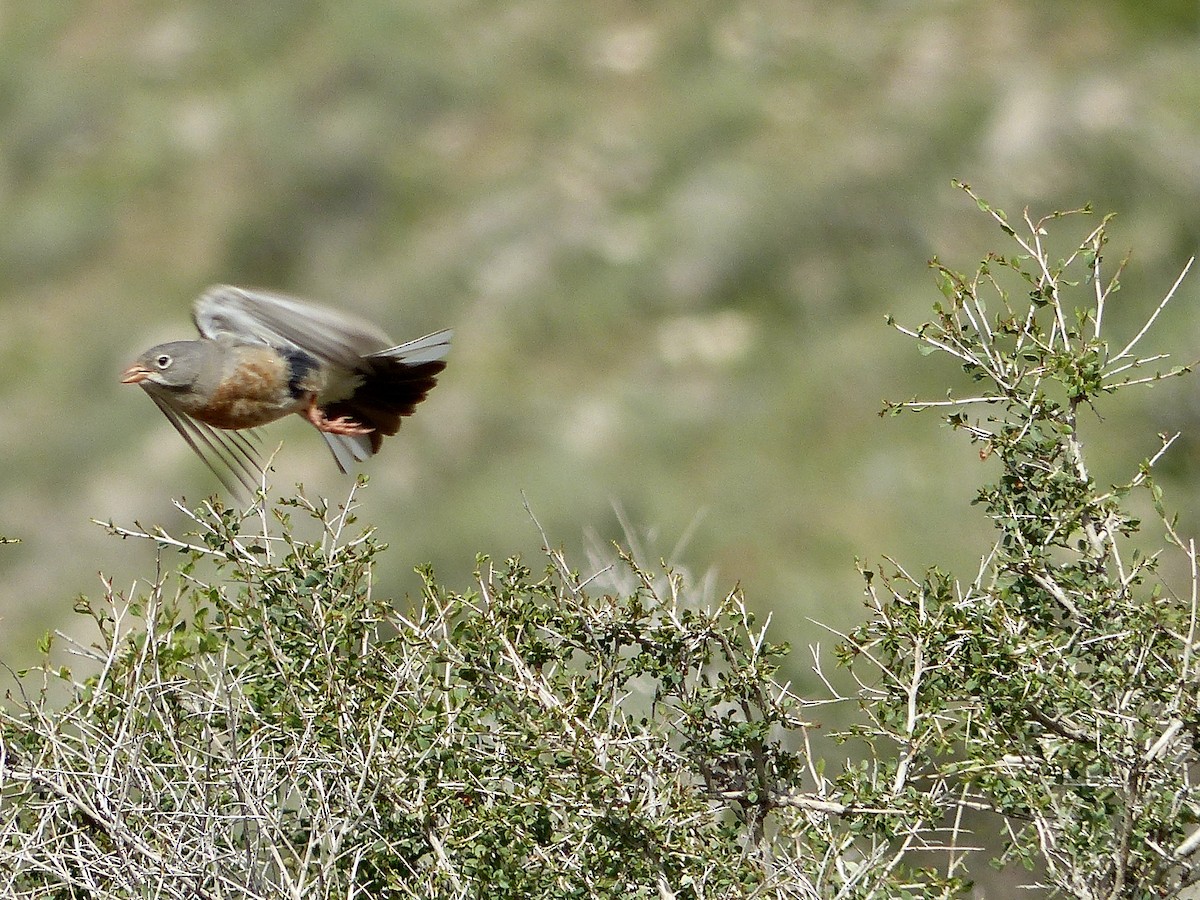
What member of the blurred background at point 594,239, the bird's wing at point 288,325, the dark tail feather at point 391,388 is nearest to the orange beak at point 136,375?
the bird's wing at point 288,325

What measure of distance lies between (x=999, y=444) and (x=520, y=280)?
51.9 ft

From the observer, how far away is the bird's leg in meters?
5.62

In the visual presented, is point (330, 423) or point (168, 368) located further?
point (330, 423)

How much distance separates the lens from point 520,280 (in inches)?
767

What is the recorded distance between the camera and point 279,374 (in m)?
5.54

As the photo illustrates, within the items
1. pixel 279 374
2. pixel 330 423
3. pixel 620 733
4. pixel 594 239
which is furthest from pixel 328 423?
pixel 594 239

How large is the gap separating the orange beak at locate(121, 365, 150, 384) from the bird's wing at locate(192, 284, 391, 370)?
39cm

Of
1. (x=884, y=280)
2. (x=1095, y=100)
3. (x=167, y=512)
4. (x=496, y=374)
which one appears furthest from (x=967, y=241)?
(x=167, y=512)

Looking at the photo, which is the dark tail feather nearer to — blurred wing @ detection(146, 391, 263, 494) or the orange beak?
blurred wing @ detection(146, 391, 263, 494)

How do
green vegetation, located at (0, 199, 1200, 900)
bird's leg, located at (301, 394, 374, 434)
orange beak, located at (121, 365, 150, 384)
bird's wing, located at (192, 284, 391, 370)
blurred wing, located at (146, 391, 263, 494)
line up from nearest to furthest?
green vegetation, located at (0, 199, 1200, 900), blurred wing, located at (146, 391, 263, 494), orange beak, located at (121, 365, 150, 384), bird's wing, located at (192, 284, 391, 370), bird's leg, located at (301, 394, 374, 434)

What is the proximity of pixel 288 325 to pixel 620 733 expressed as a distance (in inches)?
88.4

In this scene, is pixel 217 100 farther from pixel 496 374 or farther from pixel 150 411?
pixel 496 374

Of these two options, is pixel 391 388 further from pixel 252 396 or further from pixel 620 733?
pixel 620 733

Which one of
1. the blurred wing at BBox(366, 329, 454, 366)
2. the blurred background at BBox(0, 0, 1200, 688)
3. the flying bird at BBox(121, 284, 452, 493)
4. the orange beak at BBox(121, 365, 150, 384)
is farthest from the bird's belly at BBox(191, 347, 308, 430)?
the blurred background at BBox(0, 0, 1200, 688)
